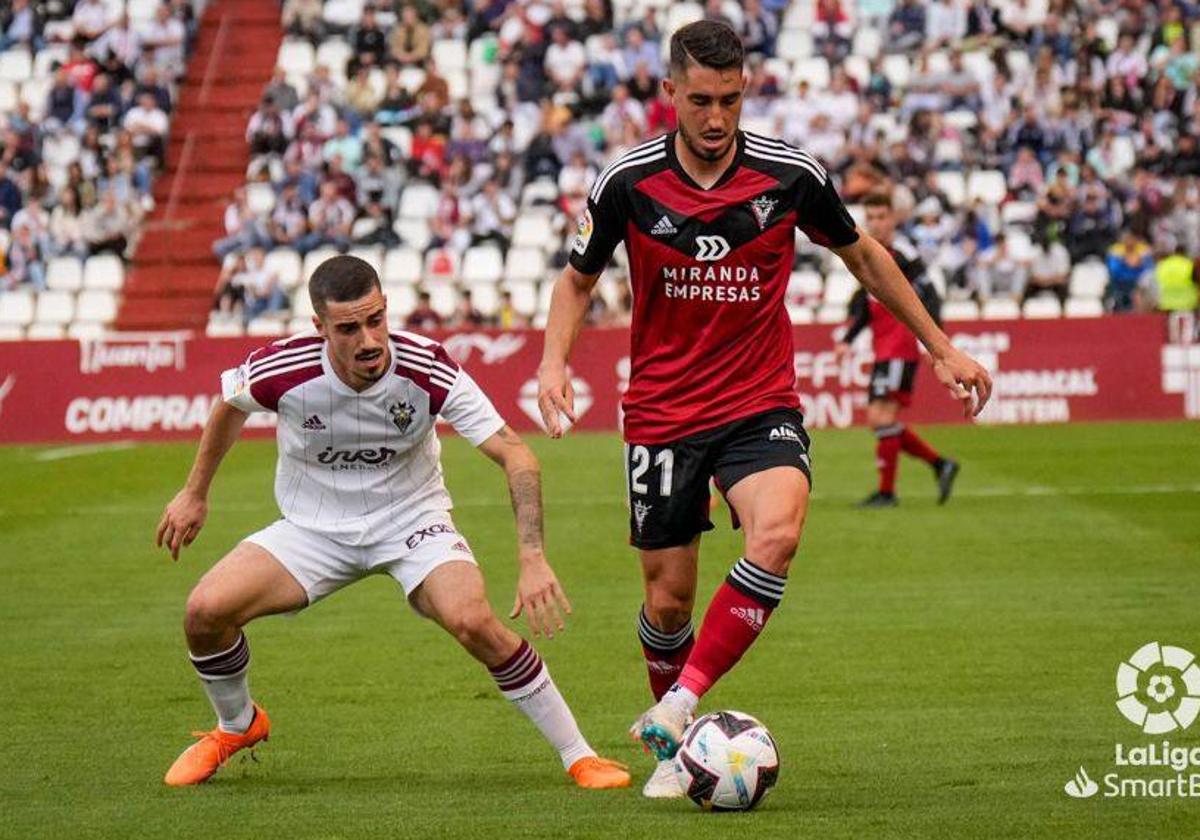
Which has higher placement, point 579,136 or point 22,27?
point 22,27

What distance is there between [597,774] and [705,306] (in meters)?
1.63

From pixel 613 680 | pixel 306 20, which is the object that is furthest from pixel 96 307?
pixel 613 680

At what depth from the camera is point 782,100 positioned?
28984mm

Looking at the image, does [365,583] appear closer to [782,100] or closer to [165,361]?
[165,361]

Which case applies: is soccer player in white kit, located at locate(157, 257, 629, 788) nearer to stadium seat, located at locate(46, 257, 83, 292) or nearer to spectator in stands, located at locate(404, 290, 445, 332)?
spectator in stands, located at locate(404, 290, 445, 332)

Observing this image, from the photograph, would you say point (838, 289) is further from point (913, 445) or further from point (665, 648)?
point (665, 648)

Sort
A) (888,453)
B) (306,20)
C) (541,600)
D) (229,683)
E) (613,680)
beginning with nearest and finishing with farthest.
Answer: (541,600), (229,683), (613,680), (888,453), (306,20)

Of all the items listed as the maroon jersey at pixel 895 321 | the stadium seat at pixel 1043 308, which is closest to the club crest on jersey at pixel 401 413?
the maroon jersey at pixel 895 321

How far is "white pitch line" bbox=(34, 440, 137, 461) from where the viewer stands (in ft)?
74.0

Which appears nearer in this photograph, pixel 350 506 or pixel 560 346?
pixel 560 346

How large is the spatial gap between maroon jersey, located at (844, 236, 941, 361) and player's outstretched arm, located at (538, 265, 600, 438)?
8630 mm

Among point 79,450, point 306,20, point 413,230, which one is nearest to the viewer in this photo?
point 79,450

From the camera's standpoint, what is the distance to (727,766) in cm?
658

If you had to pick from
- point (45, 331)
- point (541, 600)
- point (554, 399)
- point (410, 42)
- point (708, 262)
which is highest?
point (410, 42)
